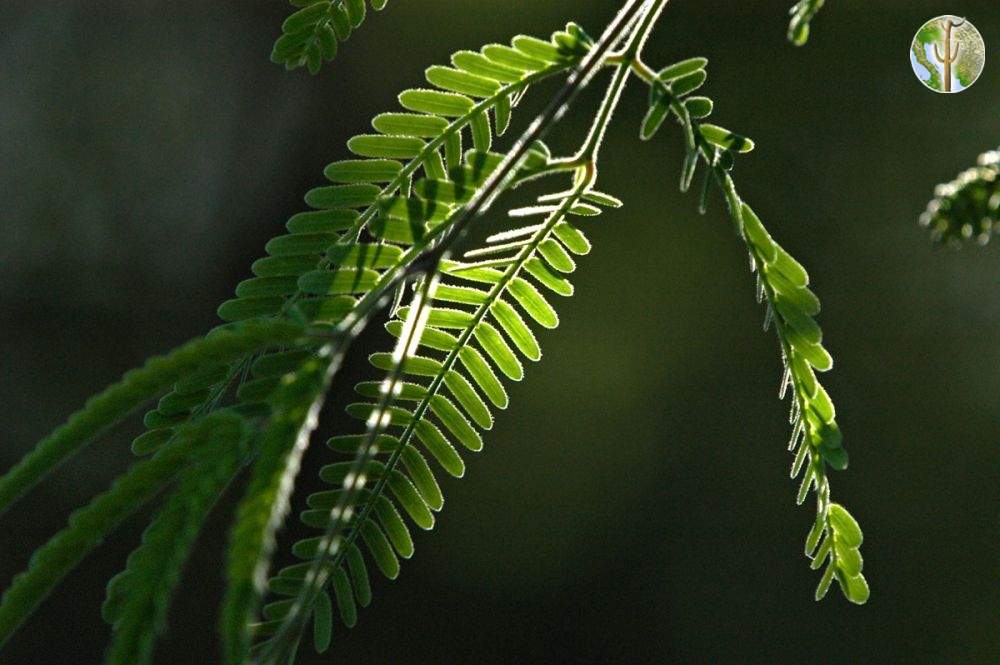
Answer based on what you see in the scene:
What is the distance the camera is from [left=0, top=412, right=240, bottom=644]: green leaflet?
472 mm

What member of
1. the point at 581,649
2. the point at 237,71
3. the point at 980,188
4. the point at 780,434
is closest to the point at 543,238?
the point at 980,188

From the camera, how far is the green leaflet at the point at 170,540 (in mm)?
422

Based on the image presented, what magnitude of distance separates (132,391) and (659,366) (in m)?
3.51

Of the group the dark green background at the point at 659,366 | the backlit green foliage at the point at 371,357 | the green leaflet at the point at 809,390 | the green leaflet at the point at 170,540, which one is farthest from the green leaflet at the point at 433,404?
the dark green background at the point at 659,366

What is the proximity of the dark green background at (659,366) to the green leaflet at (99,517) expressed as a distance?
9.95 ft

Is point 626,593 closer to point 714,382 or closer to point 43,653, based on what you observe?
point 714,382

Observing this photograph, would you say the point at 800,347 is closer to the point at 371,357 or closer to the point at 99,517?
the point at 371,357

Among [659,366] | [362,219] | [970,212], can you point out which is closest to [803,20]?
[970,212]

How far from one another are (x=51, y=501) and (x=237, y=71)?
1813 mm

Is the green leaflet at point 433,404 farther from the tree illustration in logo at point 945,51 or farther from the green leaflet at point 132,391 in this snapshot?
the tree illustration in logo at point 945,51

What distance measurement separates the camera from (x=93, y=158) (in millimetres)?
4316

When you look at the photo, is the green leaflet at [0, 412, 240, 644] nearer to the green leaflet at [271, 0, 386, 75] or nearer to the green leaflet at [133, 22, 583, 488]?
the green leaflet at [133, 22, 583, 488]

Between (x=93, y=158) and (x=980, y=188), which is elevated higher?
(x=93, y=158)

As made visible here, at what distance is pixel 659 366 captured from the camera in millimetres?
3916
